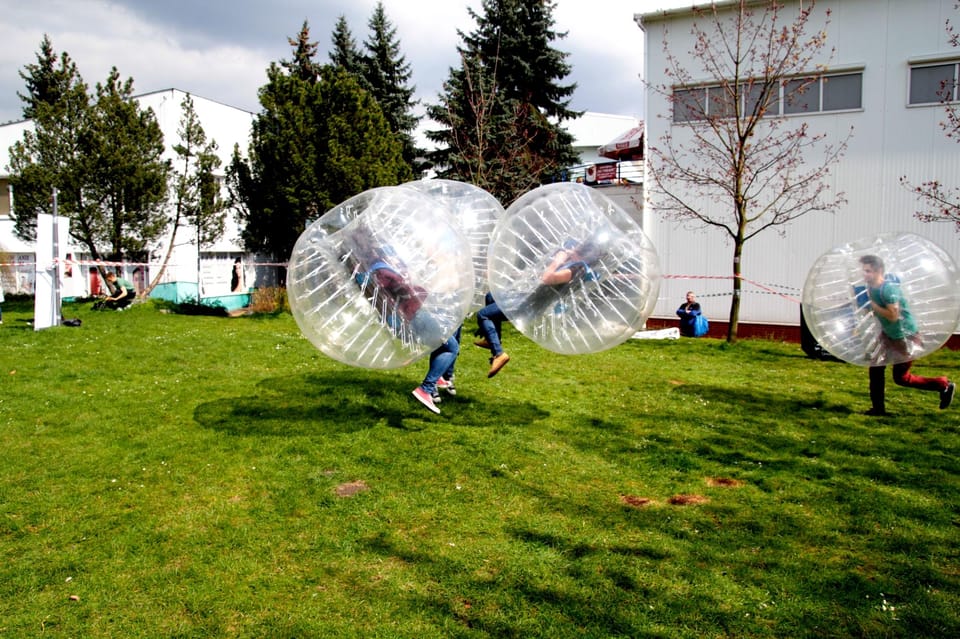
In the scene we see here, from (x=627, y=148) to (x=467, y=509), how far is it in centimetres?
2188

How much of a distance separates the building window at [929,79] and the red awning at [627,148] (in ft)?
28.2

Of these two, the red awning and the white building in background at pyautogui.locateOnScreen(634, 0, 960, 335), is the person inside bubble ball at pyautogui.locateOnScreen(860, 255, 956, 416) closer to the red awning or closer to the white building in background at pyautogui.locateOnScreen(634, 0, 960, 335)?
the white building in background at pyautogui.locateOnScreen(634, 0, 960, 335)

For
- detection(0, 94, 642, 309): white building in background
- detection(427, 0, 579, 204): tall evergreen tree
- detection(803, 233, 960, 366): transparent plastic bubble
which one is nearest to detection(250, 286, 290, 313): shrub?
detection(0, 94, 642, 309): white building in background

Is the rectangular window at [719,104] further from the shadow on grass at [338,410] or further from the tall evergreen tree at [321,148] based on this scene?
the shadow on grass at [338,410]

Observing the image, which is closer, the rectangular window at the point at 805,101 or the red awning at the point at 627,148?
the rectangular window at the point at 805,101

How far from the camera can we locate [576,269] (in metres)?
5.57

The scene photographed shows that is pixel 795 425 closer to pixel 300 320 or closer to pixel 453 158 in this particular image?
pixel 300 320

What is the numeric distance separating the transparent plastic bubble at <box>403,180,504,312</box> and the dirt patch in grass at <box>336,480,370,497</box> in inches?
93.6

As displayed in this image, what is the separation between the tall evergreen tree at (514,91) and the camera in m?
23.2

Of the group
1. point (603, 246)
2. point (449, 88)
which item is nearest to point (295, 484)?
point (603, 246)

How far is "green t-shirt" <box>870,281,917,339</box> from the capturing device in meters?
6.43

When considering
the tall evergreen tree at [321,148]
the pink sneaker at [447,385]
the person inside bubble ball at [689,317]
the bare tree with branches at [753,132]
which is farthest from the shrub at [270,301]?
the pink sneaker at [447,385]

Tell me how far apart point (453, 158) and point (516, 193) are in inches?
168

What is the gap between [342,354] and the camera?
17.9 ft
